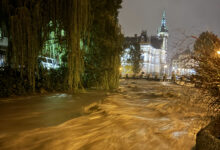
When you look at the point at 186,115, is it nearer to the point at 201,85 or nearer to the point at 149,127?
the point at 149,127

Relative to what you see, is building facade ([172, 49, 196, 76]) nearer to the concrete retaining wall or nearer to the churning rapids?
the churning rapids

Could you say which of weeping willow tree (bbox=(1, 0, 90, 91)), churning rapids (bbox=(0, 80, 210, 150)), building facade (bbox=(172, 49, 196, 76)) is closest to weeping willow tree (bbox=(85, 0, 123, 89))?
weeping willow tree (bbox=(1, 0, 90, 91))

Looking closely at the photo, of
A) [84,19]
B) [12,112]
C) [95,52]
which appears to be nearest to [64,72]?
[95,52]

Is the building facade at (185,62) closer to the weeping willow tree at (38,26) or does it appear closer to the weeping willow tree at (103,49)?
the weeping willow tree at (38,26)

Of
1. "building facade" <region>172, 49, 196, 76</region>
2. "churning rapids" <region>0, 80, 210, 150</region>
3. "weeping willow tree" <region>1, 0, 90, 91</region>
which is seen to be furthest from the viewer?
"weeping willow tree" <region>1, 0, 90, 91</region>

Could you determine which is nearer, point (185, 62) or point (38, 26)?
point (185, 62)

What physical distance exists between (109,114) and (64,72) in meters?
5.18

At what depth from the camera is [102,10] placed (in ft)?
40.1

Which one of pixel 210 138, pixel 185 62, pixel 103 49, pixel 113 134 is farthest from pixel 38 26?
pixel 210 138

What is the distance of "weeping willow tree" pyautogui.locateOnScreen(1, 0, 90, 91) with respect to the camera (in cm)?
745

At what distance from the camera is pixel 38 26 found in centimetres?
797

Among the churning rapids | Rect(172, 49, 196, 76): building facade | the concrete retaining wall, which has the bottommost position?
the churning rapids

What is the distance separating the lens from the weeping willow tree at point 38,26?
7449 millimetres

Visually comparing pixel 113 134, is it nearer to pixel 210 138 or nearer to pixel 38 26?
pixel 210 138
